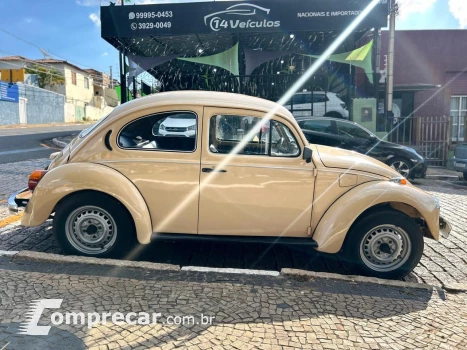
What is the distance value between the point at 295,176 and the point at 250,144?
1.91 feet

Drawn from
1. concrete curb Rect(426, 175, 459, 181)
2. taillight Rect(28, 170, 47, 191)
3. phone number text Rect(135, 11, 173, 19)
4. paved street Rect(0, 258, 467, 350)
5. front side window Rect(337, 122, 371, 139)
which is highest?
phone number text Rect(135, 11, 173, 19)

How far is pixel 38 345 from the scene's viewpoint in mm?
2389

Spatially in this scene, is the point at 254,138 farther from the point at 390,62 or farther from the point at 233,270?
the point at 390,62

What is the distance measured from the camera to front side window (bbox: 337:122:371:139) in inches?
Result: 374

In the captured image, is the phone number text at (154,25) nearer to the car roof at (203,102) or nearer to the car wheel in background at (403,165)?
the car wheel in background at (403,165)

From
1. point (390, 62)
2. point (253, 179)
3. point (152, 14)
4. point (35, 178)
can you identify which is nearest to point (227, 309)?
point (253, 179)

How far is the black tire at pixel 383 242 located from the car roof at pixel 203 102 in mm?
1376

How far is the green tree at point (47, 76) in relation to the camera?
4162 cm

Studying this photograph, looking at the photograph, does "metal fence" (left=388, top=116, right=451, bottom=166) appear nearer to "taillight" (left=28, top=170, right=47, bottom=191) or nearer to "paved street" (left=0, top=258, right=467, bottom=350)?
"paved street" (left=0, top=258, right=467, bottom=350)

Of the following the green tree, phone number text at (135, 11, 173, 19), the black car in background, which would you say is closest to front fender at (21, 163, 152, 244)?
the black car in background

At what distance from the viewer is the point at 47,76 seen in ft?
138

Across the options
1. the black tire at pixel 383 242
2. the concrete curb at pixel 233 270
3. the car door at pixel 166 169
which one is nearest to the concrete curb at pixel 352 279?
the concrete curb at pixel 233 270

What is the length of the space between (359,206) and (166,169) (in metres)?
2.02

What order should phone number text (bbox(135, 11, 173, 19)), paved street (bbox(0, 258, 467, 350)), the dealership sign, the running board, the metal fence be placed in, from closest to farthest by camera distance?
paved street (bbox(0, 258, 467, 350)) < the running board < the dealership sign < the metal fence < phone number text (bbox(135, 11, 173, 19))
